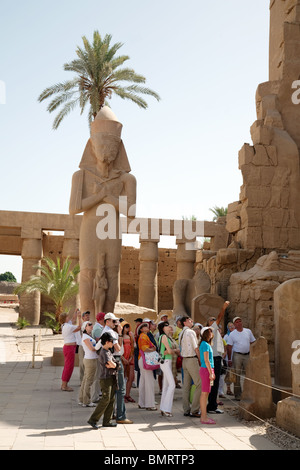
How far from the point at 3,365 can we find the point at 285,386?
19.8 feet

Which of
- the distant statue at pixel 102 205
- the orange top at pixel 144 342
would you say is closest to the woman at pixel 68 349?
the distant statue at pixel 102 205

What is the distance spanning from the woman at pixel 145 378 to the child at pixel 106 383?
1021mm

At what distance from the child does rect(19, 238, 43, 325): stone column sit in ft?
51.5

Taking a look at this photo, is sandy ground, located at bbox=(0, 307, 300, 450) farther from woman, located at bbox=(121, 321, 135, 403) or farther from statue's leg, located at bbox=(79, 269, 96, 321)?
statue's leg, located at bbox=(79, 269, 96, 321)

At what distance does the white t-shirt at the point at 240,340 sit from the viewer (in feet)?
26.2

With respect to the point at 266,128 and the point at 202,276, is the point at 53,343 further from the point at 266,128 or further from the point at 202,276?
the point at 266,128

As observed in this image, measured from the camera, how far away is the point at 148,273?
21422 millimetres

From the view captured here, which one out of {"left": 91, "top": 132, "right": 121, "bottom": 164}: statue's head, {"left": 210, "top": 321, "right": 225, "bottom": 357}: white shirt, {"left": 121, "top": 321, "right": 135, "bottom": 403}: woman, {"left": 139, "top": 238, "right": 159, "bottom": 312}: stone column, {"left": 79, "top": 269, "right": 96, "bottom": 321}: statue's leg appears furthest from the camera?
{"left": 139, "top": 238, "right": 159, "bottom": 312}: stone column

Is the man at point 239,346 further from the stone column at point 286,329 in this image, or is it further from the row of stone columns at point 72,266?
the row of stone columns at point 72,266

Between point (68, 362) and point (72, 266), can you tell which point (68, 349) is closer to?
point (68, 362)

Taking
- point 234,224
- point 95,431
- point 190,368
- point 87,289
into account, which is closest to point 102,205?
point 87,289

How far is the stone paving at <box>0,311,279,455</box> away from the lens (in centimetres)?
511

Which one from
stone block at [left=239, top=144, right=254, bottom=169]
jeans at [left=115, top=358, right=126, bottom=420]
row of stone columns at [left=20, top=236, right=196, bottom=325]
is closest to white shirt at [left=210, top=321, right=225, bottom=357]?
jeans at [left=115, top=358, right=126, bottom=420]

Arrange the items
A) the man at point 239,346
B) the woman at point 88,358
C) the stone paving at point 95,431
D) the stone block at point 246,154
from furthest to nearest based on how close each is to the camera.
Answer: the stone block at point 246,154 < the man at point 239,346 < the woman at point 88,358 < the stone paving at point 95,431
